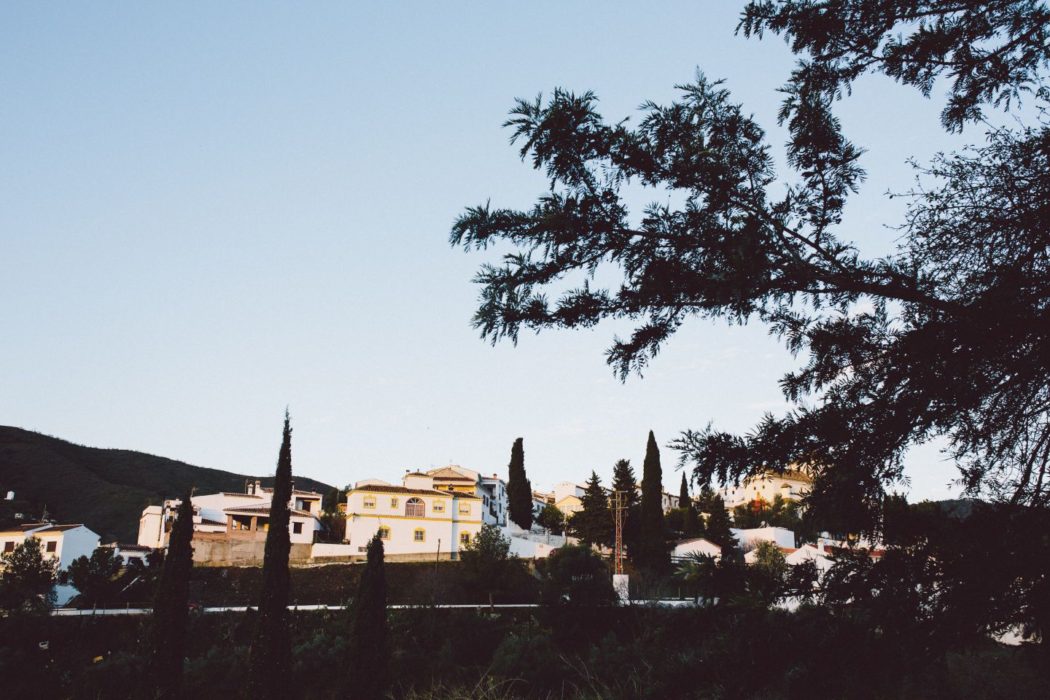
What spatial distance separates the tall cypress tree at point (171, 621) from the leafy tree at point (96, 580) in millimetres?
14410

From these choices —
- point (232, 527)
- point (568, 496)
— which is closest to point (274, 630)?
point (232, 527)

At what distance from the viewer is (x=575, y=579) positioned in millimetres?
30594

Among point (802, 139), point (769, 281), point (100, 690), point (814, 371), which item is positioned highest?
point (802, 139)

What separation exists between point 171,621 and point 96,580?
16056 mm

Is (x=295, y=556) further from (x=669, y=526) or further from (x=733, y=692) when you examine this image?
(x=733, y=692)

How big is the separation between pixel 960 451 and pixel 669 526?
5618 cm

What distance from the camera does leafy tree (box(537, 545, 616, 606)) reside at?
95.0 feet

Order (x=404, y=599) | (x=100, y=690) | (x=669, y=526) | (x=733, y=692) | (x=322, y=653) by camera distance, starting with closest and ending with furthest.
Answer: (x=733, y=692), (x=100, y=690), (x=322, y=653), (x=404, y=599), (x=669, y=526)

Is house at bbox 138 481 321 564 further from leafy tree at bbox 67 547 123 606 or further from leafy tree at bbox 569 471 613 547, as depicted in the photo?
leafy tree at bbox 569 471 613 547

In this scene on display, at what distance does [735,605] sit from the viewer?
3395mm

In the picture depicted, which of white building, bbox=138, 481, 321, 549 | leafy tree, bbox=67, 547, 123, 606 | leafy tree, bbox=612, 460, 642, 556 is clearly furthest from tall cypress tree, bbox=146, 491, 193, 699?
leafy tree, bbox=612, 460, 642, 556

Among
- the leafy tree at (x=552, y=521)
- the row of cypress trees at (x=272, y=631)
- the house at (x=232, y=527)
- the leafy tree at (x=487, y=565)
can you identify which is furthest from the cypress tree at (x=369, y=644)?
the leafy tree at (x=552, y=521)

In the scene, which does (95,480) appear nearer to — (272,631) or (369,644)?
(272,631)

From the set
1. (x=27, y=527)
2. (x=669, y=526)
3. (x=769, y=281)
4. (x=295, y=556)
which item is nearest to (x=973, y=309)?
(x=769, y=281)
